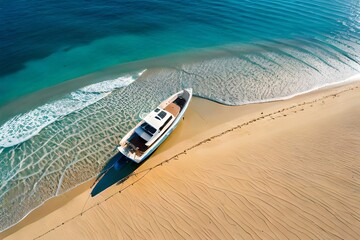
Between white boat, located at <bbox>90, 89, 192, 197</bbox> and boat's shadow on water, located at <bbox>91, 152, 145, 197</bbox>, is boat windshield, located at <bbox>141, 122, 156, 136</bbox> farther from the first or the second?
boat's shadow on water, located at <bbox>91, 152, 145, 197</bbox>

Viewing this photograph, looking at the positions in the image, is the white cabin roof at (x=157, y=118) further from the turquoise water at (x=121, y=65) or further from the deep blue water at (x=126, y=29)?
the deep blue water at (x=126, y=29)

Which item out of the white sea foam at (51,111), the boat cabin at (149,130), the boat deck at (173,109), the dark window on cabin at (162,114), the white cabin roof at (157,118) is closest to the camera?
the boat cabin at (149,130)

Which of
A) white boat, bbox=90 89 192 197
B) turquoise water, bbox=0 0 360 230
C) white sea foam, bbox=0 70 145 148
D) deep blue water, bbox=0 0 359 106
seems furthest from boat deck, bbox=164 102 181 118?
deep blue water, bbox=0 0 359 106

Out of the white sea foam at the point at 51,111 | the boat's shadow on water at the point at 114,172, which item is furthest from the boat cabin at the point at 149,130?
the white sea foam at the point at 51,111

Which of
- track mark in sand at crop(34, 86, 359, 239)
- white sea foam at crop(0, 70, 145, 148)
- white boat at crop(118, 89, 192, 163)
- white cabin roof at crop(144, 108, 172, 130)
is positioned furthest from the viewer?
white sea foam at crop(0, 70, 145, 148)

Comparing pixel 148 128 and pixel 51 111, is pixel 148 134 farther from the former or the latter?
pixel 51 111

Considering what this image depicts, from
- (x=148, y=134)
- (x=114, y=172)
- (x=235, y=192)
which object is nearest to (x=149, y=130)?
(x=148, y=134)
